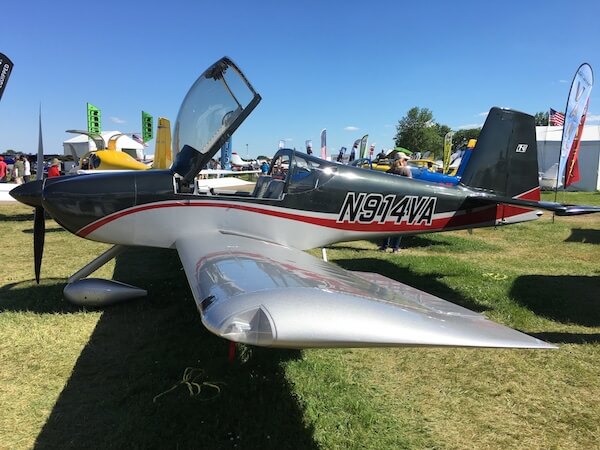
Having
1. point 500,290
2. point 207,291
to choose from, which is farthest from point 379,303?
point 500,290

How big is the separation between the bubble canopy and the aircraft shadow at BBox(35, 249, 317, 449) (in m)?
1.81

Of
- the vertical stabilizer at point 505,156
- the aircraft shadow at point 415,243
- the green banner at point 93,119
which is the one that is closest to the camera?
the vertical stabilizer at point 505,156

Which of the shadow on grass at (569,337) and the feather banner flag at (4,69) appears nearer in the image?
the shadow on grass at (569,337)

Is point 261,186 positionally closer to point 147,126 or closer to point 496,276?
point 496,276

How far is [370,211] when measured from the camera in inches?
198

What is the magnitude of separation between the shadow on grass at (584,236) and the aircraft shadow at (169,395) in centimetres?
842

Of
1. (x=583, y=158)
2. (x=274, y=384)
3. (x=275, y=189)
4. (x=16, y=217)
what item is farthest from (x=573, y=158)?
(x=583, y=158)

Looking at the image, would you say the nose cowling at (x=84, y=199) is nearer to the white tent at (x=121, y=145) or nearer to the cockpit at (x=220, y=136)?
the cockpit at (x=220, y=136)

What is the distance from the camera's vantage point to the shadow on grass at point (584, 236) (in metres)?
9.14

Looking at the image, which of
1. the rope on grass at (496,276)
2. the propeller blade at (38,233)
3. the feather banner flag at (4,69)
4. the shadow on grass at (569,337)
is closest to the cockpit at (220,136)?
the propeller blade at (38,233)

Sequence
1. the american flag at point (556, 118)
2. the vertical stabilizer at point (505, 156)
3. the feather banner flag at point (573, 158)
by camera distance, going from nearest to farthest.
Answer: the vertical stabilizer at point (505, 156) → the feather banner flag at point (573, 158) → the american flag at point (556, 118)

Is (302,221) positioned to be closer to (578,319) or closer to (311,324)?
(311,324)

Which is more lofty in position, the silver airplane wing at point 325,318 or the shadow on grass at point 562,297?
the silver airplane wing at point 325,318

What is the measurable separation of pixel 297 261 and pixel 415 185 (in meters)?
2.38
